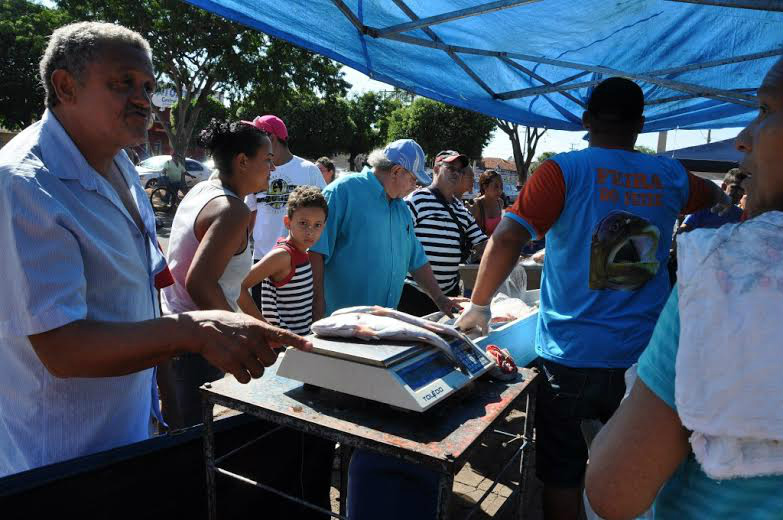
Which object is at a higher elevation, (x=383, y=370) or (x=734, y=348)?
(x=734, y=348)

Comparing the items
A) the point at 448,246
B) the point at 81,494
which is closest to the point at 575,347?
the point at 81,494

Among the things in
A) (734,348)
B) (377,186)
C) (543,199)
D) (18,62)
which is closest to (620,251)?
(543,199)

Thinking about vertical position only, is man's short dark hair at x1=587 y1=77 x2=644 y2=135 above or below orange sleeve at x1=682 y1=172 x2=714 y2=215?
above

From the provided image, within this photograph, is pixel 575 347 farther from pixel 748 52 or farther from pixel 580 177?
pixel 748 52

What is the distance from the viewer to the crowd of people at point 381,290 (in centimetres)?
80

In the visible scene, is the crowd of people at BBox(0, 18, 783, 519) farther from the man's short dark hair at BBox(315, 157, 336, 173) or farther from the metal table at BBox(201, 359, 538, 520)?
the man's short dark hair at BBox(315, 157, 336, 173)

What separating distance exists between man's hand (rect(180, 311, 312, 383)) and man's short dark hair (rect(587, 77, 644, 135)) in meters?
1.62

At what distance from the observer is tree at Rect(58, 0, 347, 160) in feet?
46.2

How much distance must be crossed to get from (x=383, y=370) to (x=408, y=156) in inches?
75.4

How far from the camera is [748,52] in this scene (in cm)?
361

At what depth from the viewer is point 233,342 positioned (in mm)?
1241

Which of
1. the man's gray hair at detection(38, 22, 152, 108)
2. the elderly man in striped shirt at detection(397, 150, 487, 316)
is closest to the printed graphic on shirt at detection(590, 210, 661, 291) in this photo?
the man's gray hair at detection(38, 22, 152, 108)

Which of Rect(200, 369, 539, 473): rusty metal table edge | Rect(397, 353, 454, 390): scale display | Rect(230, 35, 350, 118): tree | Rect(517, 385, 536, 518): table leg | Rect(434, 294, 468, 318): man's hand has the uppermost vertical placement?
Rect(230, 35, 350, 118): tree

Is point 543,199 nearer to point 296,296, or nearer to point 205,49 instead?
point 296,296
